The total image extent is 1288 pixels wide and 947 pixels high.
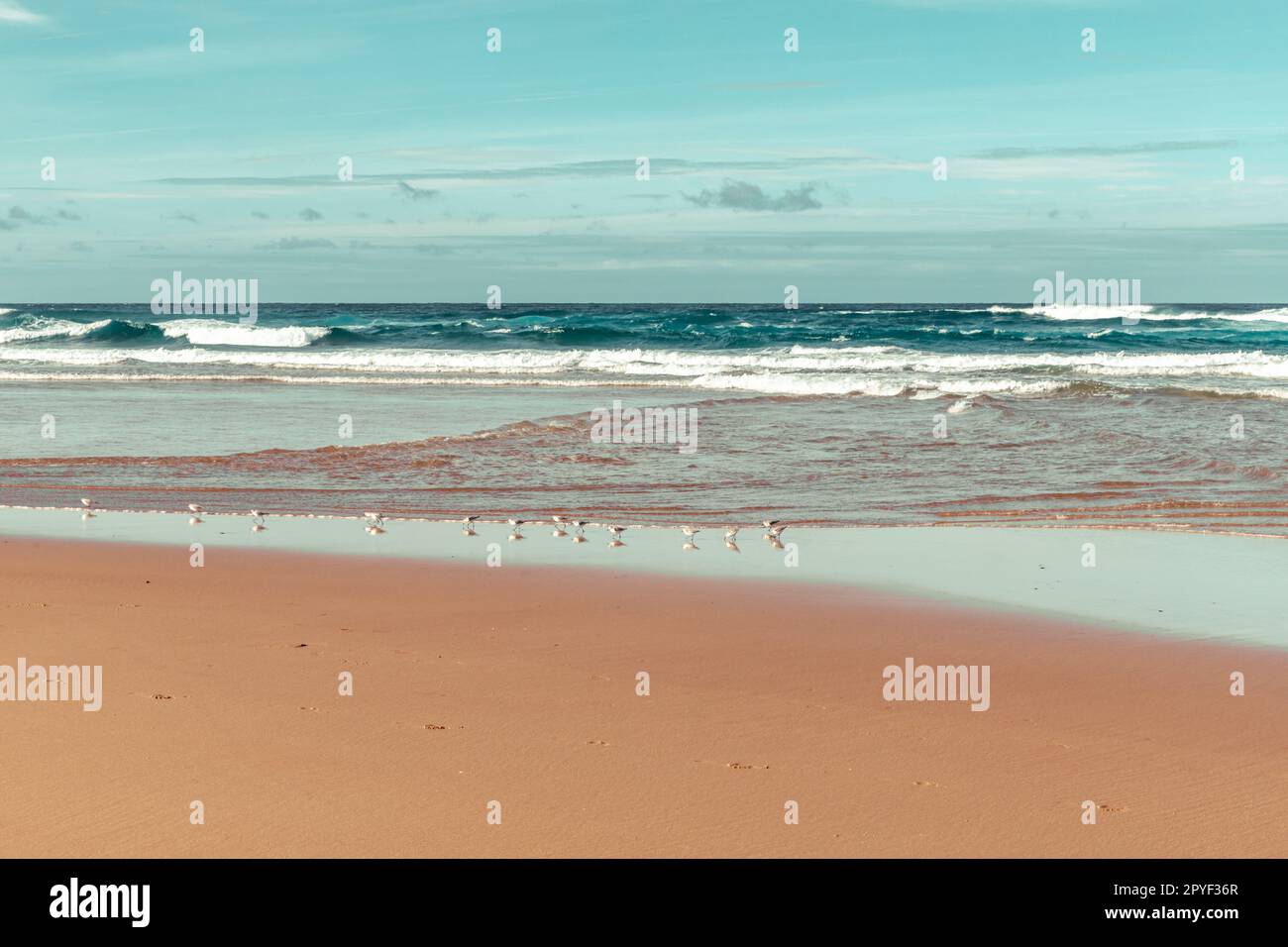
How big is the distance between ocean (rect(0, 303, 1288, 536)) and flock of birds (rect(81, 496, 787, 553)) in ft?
2.08

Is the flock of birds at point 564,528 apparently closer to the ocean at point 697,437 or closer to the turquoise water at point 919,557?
the turquoise water at point 919,557

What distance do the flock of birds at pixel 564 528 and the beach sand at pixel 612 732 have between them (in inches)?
72.9

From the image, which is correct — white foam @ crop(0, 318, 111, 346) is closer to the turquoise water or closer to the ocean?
the ocean

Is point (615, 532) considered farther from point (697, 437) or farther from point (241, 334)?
point (241, 334)

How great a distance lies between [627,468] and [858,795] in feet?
32.1

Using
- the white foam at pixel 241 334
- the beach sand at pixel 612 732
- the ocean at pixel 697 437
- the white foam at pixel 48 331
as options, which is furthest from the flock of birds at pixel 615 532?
the white foam at pixel 48 331

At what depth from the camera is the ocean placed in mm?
11609

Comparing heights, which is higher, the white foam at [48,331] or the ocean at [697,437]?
the white foam at [48,331]

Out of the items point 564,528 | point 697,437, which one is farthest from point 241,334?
point 564,528

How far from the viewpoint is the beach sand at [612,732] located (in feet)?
13.0

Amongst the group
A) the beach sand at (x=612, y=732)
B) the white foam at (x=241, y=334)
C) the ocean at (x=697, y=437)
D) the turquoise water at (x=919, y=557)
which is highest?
the white foam at (x=241, y=334)

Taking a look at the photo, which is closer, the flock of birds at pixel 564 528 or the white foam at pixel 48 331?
the flock of birds at pixel 564 528

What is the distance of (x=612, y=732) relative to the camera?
490 centimetres

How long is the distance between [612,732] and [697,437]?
1241 centimetres
